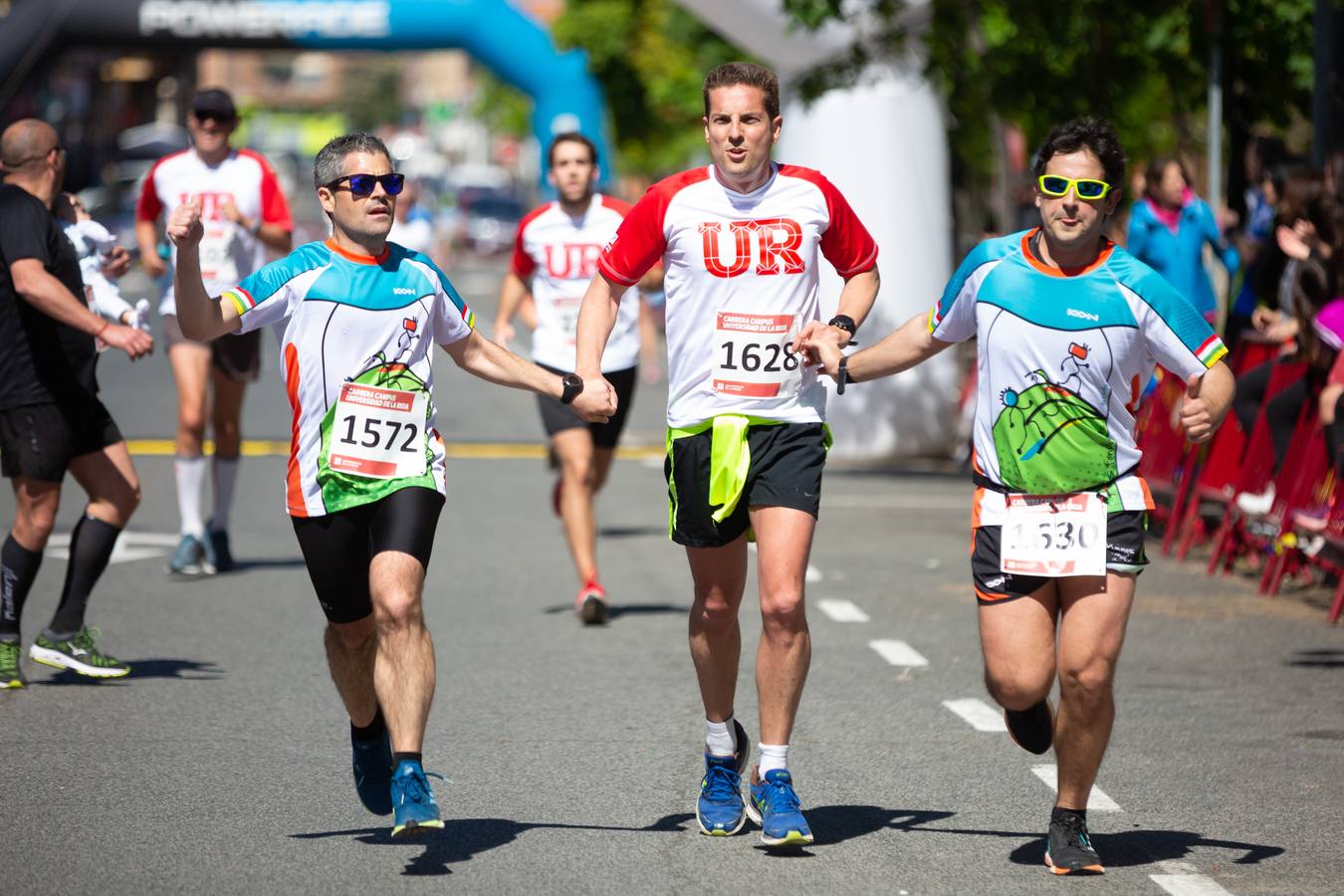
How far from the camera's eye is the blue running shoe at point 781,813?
18.6 ft

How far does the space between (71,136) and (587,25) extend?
2305cm

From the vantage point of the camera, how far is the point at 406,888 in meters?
5.42

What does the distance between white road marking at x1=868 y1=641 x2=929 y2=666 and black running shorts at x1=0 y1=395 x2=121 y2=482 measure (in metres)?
3.49

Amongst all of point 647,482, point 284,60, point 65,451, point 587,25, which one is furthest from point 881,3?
point 284,60

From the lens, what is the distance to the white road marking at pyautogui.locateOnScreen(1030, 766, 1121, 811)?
6359 mm

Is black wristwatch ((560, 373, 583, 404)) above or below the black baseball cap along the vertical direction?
below

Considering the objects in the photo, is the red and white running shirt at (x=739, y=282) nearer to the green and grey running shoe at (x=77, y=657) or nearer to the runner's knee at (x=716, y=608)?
the runner's knee at (x=716, y=608)

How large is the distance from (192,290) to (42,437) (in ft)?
9.06

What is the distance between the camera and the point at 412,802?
543 centimetres

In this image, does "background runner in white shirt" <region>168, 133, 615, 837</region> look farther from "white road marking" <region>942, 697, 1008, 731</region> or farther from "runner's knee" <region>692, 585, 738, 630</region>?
"white road marking" <region>942, 697, 1008, 731</region>

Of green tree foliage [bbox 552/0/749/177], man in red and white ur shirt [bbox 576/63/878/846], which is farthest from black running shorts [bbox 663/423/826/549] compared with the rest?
green tree foliage [bbox 552/0/749/177]

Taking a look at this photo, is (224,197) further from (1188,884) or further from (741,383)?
(1188,884)

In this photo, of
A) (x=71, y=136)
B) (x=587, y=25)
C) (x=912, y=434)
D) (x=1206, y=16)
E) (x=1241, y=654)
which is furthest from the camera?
(x=71, y=136)

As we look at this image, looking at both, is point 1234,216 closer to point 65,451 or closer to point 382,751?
point 65,451
